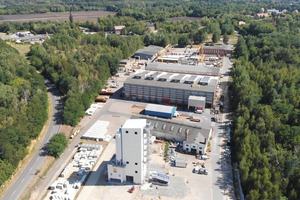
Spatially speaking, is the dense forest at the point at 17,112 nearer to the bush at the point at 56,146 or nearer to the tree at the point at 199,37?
the bush at the point at 56,146

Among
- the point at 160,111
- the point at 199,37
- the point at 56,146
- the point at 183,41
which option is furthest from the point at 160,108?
the point at 199,37

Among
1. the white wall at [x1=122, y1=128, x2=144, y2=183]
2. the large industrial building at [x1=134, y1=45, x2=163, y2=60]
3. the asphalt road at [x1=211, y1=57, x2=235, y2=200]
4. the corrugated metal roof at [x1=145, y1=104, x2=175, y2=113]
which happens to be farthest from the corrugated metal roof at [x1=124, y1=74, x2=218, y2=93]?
the large industrial building at [x1=134, y1=45, x2=163, y2=60]

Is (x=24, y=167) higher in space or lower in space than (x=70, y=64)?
lower

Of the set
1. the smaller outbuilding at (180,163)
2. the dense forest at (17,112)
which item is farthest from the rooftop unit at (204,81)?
the dense forest at (17,112)

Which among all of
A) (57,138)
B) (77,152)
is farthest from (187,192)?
(57,138)

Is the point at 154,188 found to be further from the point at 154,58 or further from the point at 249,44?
the point at 249,44

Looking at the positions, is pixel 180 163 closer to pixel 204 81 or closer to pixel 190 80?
pixel 204 81

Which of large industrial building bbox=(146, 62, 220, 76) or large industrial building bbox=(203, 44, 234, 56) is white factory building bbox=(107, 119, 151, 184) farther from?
large industrial building bbox=(203, 44, 234, 56)
